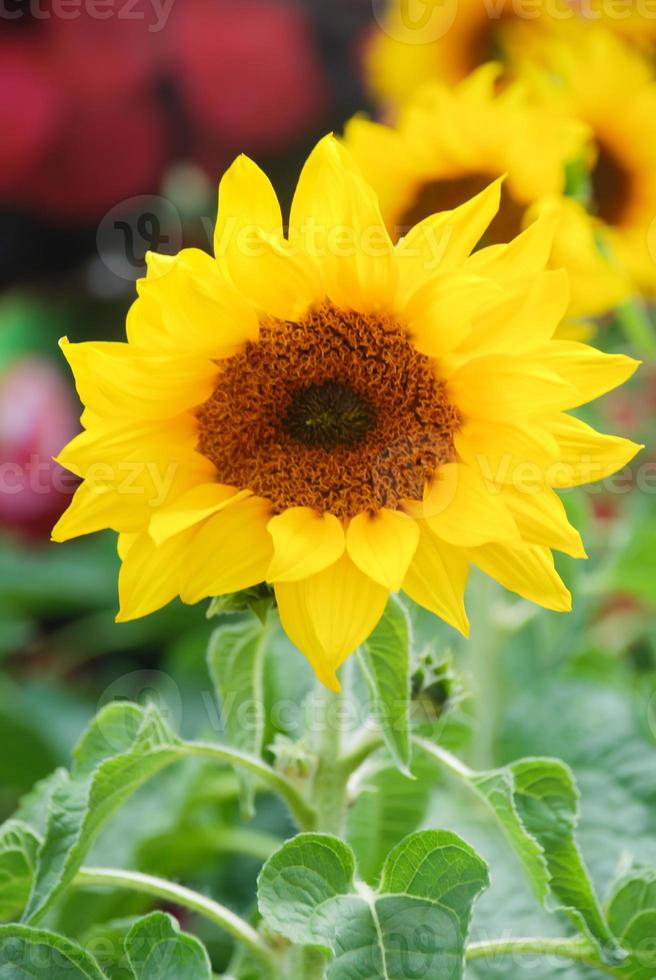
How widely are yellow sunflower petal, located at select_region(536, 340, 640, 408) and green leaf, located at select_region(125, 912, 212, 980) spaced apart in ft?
0.66

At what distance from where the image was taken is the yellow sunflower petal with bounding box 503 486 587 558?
1.28 ft

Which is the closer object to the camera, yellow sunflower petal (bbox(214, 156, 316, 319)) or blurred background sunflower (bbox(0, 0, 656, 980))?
yellow sunflower petal (bbox(214, 156, 316, 319))

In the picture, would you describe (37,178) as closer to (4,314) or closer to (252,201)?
(4,314)

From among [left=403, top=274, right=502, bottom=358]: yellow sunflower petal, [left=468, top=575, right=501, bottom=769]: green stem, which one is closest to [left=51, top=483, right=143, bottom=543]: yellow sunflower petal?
[left=403, top=274, right=502, bottom=358]: yellow sunflower petal

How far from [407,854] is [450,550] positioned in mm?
95

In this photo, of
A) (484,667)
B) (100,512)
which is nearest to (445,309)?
(100,512)

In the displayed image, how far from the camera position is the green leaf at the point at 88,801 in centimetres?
40

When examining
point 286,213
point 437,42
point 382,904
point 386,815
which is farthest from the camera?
point 286,213

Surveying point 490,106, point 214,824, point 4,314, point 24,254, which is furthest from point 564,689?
point 24,254

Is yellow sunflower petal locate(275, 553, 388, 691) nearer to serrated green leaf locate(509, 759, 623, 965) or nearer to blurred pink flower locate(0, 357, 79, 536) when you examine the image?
serrated green leaf locate(509, 759, 623, 965)

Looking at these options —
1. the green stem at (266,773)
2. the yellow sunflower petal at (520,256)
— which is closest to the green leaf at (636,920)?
the green stem at (266,773)

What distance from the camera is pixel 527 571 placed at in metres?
0.40

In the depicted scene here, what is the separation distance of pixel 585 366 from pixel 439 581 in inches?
3.2

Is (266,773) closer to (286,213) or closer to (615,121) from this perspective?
(615,121)
